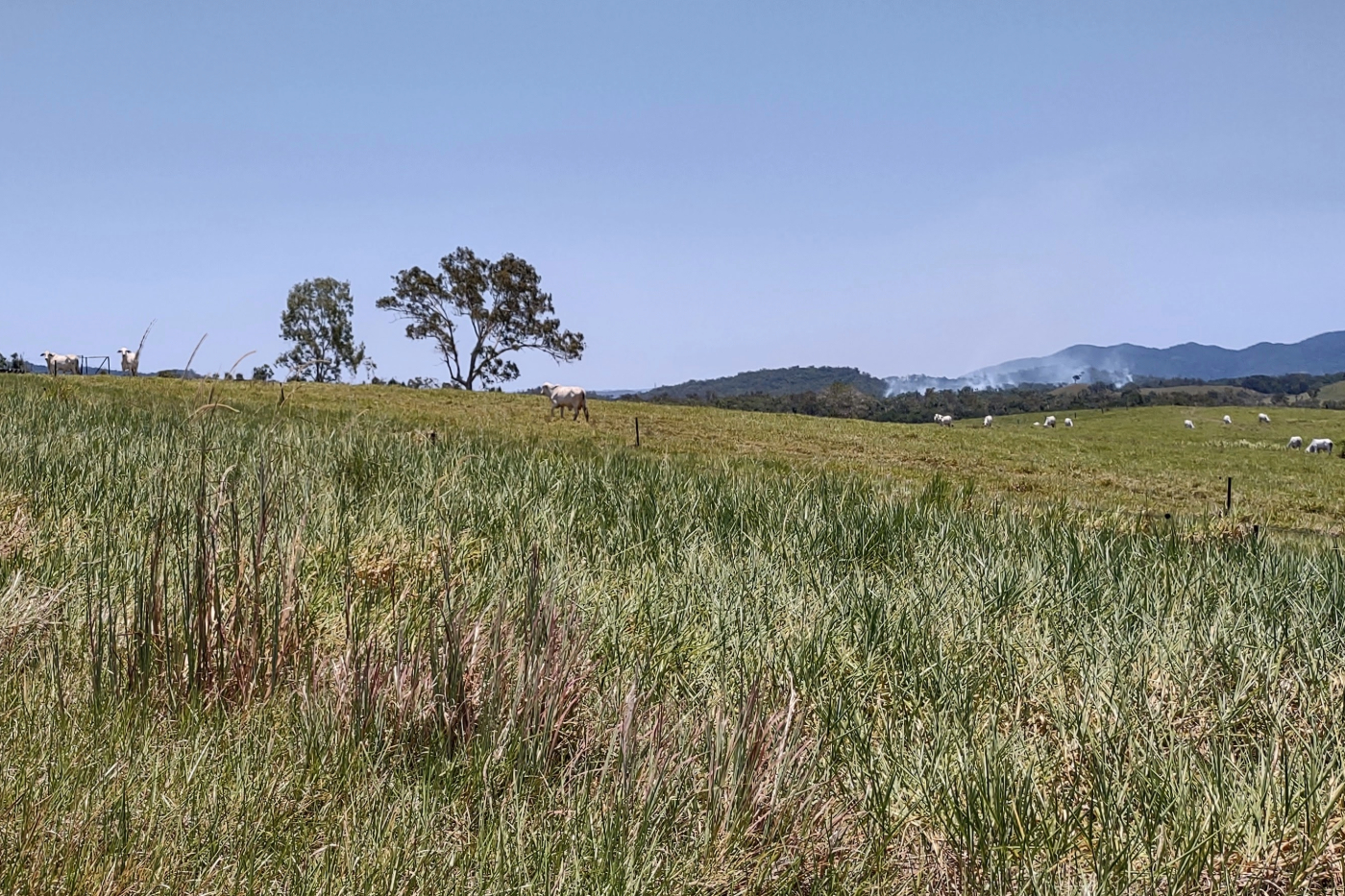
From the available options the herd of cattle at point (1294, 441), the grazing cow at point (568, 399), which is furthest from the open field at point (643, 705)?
the herd of cattle at point (1294, 441)

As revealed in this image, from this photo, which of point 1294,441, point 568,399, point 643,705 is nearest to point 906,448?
point 568,399

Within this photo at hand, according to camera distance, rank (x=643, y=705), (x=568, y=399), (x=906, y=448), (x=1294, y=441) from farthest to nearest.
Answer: (x=1294, y=441) < (x=568, y=399) < (x=906, y=448) < (x=643, y=705)

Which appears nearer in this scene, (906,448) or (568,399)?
(906,448)

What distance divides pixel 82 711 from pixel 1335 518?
23.5 m

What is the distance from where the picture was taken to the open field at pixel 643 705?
93.8 inches

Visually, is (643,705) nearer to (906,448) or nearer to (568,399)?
(906,448)

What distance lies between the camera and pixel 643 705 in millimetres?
3152

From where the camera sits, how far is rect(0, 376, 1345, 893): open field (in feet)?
7.82

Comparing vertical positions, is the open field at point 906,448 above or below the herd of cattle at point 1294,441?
above

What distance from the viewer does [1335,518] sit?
19188 millimetres

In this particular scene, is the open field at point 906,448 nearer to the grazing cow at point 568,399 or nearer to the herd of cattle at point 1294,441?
the grazing cow at point 568,399

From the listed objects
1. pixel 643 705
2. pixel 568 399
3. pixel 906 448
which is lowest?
pixel 906 448

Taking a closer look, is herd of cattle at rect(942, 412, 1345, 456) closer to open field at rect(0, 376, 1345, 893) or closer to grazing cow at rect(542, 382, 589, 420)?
grazing cow at rect(542, 382, 589, 420)

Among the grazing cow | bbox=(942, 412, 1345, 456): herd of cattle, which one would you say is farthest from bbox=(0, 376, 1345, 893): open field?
bbox=(942, 412, 1345, 456): herd of cattle
